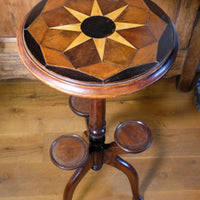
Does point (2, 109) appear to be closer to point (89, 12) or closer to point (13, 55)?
point (13, 55)

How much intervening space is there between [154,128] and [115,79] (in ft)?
2.69

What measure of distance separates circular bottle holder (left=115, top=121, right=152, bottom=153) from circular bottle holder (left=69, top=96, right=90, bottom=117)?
0.66 ft

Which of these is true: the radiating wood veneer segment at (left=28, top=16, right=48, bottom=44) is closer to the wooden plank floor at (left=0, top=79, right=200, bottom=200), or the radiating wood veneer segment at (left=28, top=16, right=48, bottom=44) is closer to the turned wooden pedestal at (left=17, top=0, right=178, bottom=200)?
the turned wooden pedestal at (left=17, top=0, right=178, bottom=200)

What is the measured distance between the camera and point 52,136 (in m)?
1.44

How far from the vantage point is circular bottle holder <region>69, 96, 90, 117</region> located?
3.99 feet

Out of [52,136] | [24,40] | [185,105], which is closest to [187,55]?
[185,105]

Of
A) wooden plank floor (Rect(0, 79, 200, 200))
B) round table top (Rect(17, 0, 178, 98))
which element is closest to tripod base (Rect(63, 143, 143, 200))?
wooden plank floor (Rect(0, 79, 200, 200))

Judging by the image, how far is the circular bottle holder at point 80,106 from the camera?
3.99ft

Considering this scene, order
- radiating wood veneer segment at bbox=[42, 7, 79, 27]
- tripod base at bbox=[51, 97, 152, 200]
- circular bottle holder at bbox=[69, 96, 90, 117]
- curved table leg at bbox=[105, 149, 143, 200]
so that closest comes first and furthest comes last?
radiating wood veneer segment at bbox=[42, 7, 79, 27] → tripod base at bbox=[51, 97, 152, 200] → curved table leg at bbox=[105, 149, 143, 200] → circular bottle holder at bbox=[69, 96, 90, 117]

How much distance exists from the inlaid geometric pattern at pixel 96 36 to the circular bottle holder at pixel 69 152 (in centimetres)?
37

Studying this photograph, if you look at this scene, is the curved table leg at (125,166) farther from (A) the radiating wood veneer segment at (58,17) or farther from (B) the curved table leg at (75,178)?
(A) the radiating wood veneer segment at (58,17)

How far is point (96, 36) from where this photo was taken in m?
0.83

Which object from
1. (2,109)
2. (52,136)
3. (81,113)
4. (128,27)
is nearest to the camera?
(128,27)

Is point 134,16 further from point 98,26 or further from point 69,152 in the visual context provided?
point 69,152
